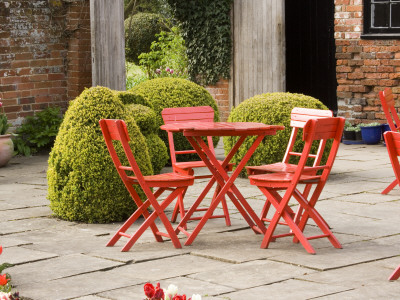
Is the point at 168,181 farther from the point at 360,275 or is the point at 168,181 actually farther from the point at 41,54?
the point at 41,54

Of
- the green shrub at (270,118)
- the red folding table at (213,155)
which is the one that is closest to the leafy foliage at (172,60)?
the green shrub at (270,118)

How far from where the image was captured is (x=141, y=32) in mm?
19094

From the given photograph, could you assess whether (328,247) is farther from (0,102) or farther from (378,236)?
(0,102)

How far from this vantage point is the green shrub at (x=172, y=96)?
32.8 feet

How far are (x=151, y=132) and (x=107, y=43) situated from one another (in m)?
2.09

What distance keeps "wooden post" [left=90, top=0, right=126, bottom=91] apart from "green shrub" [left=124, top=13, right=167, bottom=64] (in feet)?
27.1

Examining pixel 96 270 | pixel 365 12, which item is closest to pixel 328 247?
pixel 96 270

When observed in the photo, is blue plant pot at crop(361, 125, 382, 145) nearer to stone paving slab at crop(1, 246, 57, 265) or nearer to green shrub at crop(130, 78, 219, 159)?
green shrub at crop(130, 78, 219, 159)

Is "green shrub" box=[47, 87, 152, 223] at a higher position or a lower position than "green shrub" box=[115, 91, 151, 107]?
lower

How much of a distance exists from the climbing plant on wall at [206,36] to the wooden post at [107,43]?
297 cm

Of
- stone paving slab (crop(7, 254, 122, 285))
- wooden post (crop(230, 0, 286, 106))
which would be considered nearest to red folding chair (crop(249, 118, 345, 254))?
stone paving slab (crop(7, 254, 122, 285))

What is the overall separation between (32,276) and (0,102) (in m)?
5.53

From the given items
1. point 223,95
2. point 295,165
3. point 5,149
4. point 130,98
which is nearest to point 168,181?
point 295,165

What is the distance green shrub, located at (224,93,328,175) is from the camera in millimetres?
8547
